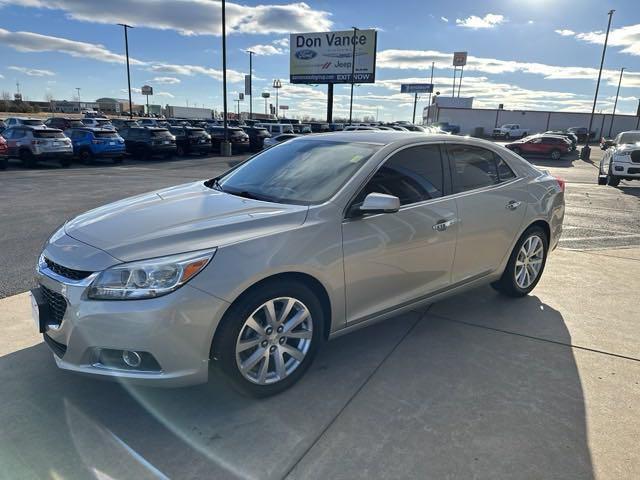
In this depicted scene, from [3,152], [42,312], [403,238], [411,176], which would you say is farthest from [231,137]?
[42,312]

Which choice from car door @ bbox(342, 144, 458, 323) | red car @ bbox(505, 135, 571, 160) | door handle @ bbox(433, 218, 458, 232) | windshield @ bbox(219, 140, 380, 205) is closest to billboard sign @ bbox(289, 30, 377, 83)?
red car @ bbox(505, 135, 571, 160)

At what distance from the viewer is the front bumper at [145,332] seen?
7.95ft

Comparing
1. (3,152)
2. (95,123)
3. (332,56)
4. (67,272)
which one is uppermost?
(332,56)

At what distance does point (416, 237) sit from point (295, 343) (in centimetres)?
119

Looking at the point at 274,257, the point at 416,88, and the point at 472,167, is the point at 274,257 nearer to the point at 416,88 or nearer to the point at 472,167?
the point at 472,167

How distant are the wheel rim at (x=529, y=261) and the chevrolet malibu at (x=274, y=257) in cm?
32

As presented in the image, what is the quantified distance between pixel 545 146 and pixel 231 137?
1949 centimetres

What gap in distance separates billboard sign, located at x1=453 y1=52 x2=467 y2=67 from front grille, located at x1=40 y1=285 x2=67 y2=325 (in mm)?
94946

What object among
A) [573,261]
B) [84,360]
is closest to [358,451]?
[84,360]

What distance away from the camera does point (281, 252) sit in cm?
273

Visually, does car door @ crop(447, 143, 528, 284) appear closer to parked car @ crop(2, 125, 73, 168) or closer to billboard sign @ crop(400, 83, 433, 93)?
parked car @ crop(2, 125, 73, 168)

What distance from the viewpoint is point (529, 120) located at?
74500mm

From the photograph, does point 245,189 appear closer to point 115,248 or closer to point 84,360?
point 115,248

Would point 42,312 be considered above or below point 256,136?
above
